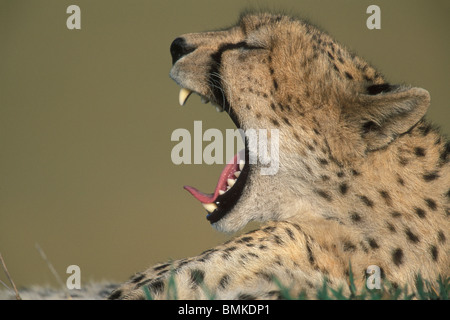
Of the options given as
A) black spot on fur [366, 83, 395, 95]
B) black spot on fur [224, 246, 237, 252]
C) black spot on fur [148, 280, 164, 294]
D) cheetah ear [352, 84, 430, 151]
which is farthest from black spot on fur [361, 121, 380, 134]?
black spot on fur [148, 280, 164, 294]

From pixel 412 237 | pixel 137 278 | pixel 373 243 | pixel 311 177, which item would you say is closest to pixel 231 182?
pixel 311 177

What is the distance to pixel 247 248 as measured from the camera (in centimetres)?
247

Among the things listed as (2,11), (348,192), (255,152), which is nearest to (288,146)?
(255,152)

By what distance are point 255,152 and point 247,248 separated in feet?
1.82

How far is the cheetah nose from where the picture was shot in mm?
3049

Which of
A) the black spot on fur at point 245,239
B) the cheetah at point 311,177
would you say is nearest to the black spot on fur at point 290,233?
the cheetah at point 311,177

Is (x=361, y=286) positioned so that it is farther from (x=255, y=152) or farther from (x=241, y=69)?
(x=241, y=69)

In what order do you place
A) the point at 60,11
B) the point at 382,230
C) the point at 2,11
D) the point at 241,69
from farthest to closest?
the point at 60,11
the point at 2,11
the point at 241,69
the point at 382,230

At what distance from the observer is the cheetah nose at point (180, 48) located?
3.05 metres

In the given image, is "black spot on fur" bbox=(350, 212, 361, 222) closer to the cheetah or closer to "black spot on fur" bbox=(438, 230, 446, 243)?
the cheetah

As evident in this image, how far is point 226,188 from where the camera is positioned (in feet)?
A: 9.86

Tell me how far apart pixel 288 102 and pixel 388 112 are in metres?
0.46

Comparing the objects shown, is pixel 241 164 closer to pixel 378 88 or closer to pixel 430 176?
pixel 378 88

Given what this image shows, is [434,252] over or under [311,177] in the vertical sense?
under
